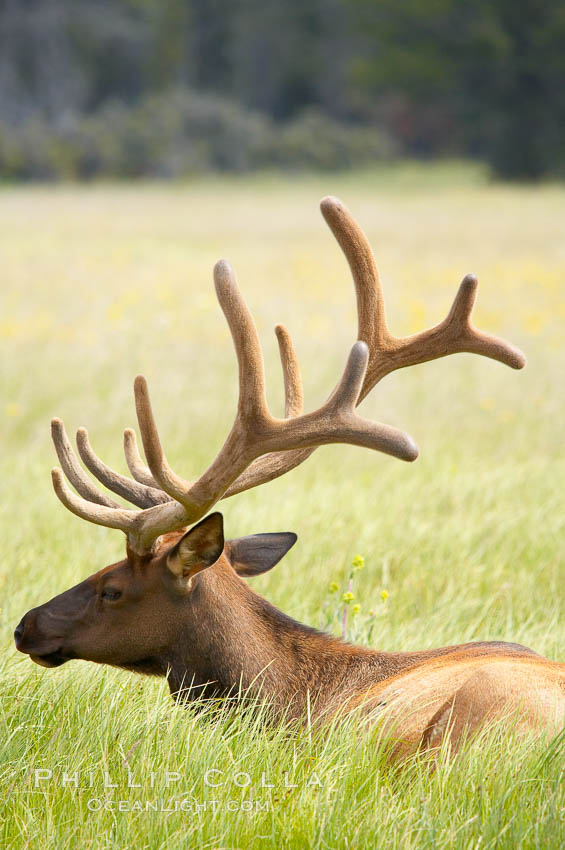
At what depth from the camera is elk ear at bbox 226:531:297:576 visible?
3.33 meters

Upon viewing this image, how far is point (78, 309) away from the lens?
1151cm

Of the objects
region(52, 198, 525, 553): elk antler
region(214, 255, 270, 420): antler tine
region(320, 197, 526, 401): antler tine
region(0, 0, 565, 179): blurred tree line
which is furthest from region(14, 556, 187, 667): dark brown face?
region(0, 0, 565, 179): blurred tree line

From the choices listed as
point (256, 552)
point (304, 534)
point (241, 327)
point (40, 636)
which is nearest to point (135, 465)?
point (256, 552)

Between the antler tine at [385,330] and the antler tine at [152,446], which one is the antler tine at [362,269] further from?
the antler tine at [152,446]

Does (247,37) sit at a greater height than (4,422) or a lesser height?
greater

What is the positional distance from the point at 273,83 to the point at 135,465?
60.8 meters

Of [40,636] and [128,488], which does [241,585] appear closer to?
[128,488]

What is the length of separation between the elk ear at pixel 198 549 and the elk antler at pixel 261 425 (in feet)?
0.18

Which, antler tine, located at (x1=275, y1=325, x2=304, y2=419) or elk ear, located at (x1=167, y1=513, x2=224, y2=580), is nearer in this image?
elk ear, located at (x1=167, y1=513, x2=224, y2=580)

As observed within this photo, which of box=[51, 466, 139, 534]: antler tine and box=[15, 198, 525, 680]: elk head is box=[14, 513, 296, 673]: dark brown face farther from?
box=[51, 466, 139, 534]: antler tine

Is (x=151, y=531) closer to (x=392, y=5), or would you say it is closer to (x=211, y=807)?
(x=211, y=807)

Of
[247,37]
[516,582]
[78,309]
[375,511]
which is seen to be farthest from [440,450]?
[247,37]

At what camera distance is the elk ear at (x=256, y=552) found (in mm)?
3328

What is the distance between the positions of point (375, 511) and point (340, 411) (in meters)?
2.58
